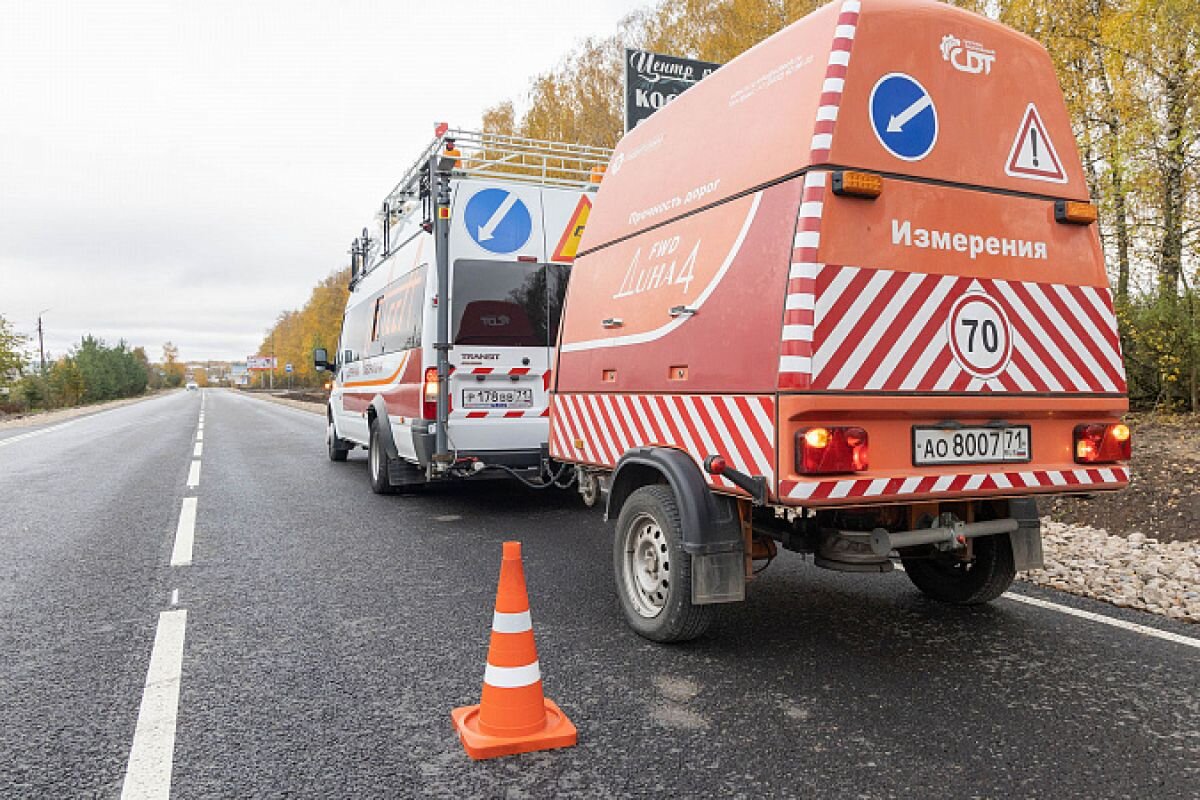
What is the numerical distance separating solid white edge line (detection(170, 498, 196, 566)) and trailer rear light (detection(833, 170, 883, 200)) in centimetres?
505

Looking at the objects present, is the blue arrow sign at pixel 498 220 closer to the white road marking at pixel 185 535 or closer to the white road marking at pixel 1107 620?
the white road marking at pixel 185 535

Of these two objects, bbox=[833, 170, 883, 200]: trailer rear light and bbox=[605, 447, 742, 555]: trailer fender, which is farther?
bbox=[605, 447, 742, 555]: trailer fender

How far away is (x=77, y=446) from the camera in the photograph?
53.3 feet

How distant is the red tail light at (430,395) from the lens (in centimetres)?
709

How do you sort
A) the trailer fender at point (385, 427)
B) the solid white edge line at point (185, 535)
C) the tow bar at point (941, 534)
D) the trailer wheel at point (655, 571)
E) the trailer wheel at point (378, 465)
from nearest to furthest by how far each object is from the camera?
1. the tow bar at point (941, 534)
2. the trailer wheel at point (655, 571)
3. the solid white edge line at point (185, 535)
4. the trailer fender at point (385, 427)
5. the trailer wheel at point (378, 465)

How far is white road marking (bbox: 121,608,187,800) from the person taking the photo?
8.47ft

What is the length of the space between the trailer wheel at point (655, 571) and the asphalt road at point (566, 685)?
14 centimetres

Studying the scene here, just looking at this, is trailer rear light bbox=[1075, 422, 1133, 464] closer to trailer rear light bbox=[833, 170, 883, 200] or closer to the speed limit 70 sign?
the speed limit 70 sign

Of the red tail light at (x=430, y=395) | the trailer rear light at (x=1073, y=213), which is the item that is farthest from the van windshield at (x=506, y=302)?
the trailer rear light at (x=1073, y=213)

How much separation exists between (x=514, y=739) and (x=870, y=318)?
2.13m

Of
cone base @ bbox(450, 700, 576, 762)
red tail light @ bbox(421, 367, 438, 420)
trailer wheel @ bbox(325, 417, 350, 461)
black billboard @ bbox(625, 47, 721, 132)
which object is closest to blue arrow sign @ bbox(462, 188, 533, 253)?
red tail light @ bbox(421, 367, 438, 420)

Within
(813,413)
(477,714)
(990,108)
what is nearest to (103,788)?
(477,714)

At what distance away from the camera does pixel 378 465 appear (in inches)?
349

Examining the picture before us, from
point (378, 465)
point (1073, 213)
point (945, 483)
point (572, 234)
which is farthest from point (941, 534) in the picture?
point (378, 465)
